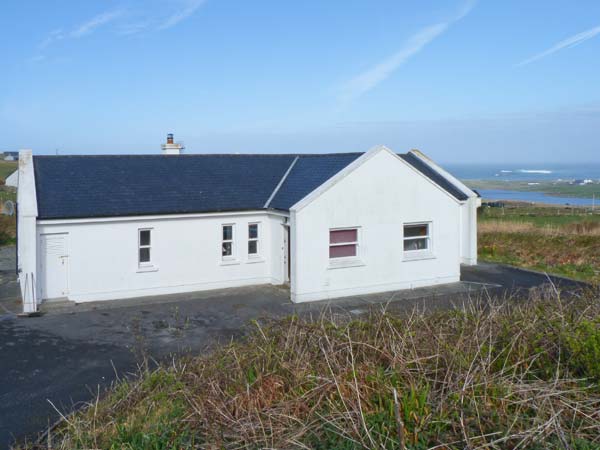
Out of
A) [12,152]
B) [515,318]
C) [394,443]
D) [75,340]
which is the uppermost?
[12,152]

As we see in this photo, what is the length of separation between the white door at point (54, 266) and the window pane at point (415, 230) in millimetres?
10884

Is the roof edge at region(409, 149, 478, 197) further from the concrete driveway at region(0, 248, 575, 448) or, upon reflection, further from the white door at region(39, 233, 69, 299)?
the white door at region(39, 233, 69, 299)

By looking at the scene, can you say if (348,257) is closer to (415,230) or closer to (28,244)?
(415,230)

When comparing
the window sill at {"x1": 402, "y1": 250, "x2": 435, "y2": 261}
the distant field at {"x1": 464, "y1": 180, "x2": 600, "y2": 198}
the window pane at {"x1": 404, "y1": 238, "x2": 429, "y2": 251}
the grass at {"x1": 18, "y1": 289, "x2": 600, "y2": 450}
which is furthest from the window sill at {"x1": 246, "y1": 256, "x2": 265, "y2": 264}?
the distant field at {"x1": 464, "y1": 180, "x2": 600, "y2": 198}

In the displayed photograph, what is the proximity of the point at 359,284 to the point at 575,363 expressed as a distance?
12.9 m

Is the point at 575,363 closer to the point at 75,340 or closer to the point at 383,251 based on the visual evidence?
the point at 75,340

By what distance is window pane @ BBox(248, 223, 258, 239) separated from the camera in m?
21.7

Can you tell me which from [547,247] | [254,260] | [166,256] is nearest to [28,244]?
[166,256]

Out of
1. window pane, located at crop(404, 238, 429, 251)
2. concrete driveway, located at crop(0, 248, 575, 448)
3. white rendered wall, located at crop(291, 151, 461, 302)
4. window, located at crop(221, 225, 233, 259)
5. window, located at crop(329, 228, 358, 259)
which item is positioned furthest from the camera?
window pane, located at crop(404, 238, 429, 251)

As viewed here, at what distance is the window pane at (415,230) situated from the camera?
A: 70.1ft

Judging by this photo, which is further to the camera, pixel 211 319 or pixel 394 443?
pixel 211 319

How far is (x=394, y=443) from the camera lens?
5977mm

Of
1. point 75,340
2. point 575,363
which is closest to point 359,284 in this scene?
point 75,340

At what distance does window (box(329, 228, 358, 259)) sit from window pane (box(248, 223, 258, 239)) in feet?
10.3
